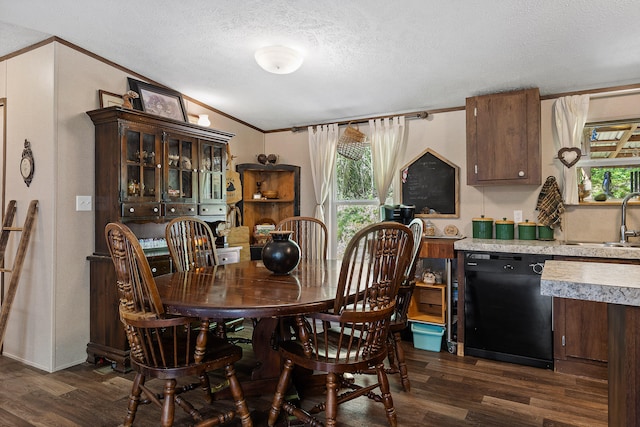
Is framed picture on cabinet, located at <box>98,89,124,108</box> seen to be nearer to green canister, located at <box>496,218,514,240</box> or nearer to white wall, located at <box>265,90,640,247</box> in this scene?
white wall, located at <box>265,90,640,247</box>

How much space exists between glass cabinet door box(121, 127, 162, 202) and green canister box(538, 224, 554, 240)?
132 inches

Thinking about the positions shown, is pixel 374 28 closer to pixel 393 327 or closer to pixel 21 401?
pixel 393 327

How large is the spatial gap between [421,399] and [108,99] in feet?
10.8

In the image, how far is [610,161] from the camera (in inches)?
131

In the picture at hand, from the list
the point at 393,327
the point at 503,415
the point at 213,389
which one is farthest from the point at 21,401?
the point at 503,415

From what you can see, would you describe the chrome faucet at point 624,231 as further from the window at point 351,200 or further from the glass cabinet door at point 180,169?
the glass cabinet door at point 180,169

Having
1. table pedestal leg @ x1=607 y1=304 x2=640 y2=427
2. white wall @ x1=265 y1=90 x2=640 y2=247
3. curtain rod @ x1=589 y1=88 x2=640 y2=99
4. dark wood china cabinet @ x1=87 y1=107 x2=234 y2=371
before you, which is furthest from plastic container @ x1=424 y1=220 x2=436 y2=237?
table pedestal leg @ x1=607 y1=304 x2=640 y2=427

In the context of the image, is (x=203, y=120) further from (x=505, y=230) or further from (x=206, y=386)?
(x=505, y=230)

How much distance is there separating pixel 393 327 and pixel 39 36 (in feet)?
10.9

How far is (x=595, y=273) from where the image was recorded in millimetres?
1237

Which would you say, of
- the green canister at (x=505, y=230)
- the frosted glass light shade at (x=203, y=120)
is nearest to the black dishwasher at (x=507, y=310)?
the green canister at (x=505, y=230)

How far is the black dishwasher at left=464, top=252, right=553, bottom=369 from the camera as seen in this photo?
291cm

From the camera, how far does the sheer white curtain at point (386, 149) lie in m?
4.15

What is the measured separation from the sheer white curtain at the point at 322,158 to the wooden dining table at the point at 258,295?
1711 millimetres
